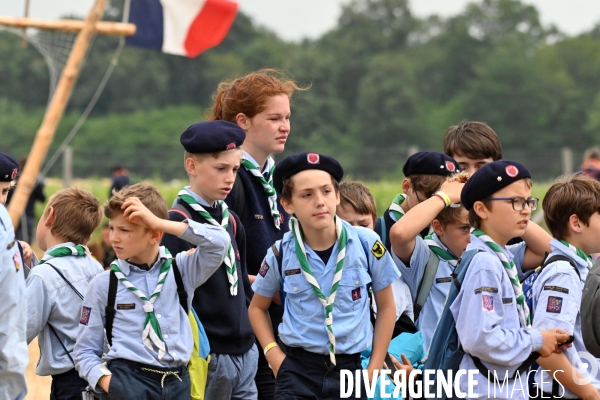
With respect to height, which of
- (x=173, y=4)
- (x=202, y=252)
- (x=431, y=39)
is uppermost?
(x=431, y=39)

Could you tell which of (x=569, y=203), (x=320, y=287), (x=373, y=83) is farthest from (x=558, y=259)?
(x=373, y=83)

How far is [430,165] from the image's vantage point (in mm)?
5117

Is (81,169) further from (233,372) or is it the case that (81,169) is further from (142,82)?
(142,82)

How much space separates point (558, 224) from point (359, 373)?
1.20m

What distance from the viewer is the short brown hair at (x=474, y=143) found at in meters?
5.53

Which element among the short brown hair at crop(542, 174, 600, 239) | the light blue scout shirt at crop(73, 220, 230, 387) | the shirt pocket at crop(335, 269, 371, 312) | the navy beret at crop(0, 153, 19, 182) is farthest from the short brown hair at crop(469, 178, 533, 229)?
the navy beret at crop(0, 153, 19, 182)

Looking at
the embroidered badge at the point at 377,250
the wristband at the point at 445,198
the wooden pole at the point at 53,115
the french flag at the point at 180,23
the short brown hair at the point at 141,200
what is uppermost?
the french flag at the point at 180,23

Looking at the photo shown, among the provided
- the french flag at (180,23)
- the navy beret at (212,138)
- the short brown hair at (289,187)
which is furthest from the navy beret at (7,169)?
the french flag at (180,23)

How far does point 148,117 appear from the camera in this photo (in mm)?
61500

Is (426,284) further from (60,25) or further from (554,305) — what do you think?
(60,25)

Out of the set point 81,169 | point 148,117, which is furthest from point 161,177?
point 148,117

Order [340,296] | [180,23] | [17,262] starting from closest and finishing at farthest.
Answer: [17,262] < [340,296] < [180,23]

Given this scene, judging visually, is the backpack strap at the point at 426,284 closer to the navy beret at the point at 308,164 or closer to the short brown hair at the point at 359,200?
the short brown hair at the point at 359,200

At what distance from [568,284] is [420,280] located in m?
0.84
